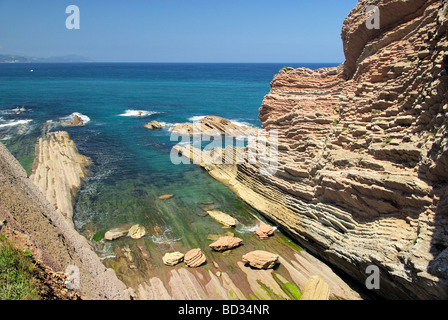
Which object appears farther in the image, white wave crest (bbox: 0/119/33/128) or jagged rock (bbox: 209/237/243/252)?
white wave crest (bbox: 0/119/33/128)

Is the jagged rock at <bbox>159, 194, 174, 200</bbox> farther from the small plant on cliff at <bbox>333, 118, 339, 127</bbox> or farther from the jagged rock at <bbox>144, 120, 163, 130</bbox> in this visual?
the jagged rock at <bbox>144, 120, 163, 130</bbox>

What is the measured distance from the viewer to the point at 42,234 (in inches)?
380

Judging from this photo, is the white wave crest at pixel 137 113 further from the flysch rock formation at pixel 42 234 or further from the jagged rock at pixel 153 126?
the flysch rock formation at pixel 42 234

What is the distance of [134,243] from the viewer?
53.1ft

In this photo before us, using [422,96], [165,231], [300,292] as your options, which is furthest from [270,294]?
[422,96]

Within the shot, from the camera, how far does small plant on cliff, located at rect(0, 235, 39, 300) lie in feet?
22.8

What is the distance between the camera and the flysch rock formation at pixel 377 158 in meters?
10.4

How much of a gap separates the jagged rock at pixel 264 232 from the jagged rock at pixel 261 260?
7.19 ft

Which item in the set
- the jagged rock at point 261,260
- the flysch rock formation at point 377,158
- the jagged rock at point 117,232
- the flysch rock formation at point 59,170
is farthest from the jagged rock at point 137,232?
the flysch rock formation at point 377,158

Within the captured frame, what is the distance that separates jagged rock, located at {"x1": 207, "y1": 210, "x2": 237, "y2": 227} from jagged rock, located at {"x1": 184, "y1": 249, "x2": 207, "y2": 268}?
3.59m

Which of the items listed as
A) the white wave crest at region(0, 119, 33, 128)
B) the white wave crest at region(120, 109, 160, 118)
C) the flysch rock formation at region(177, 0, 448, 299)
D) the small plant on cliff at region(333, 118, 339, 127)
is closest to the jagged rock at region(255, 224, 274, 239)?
the flysch rock formation at region(177, 0, 448, 299)

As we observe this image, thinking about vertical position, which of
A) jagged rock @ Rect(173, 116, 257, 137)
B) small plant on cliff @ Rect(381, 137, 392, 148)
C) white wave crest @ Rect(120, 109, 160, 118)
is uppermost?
white wave crest @ Rect(120, 109, 160, 118)
